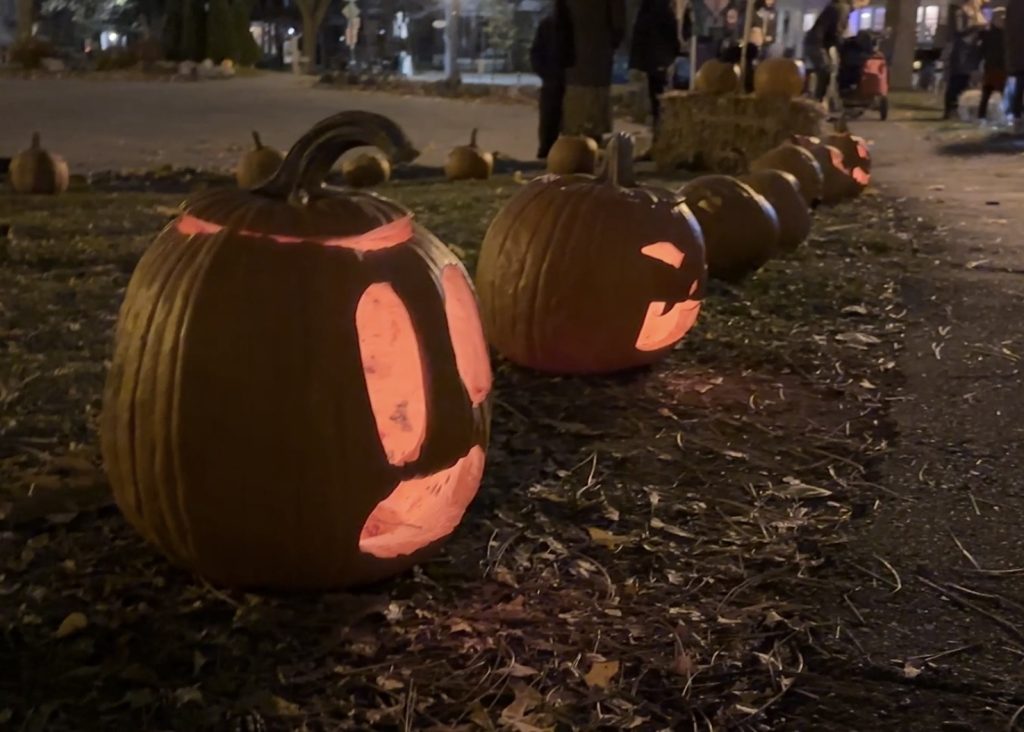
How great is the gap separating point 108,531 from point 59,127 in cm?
1022

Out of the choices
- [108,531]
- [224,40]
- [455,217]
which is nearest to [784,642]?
[108,531]

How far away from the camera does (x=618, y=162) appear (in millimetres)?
3133

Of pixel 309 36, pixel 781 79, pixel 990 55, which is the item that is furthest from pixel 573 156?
pixel 309 36

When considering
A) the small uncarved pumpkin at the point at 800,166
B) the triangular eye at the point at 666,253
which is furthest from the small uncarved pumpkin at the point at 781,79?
the triangular eye at the point at 666,253

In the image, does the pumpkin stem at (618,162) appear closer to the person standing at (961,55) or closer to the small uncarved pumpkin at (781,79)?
the small uncarved pumpkin at (781,79)

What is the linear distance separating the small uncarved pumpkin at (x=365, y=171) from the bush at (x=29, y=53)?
17780 mm

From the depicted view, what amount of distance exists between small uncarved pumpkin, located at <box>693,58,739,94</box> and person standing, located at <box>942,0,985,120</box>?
7924 mm

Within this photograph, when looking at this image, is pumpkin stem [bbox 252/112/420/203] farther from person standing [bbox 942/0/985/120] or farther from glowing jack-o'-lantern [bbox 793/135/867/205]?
person standing [bbox 942/0/985/120]

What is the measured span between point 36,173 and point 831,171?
189 inches

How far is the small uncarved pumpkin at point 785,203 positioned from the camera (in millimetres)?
4836

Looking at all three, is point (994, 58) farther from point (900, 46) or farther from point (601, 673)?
point (601, 673)

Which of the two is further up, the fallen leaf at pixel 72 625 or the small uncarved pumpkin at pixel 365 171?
the small uncarved pumpkin at pixel 365 171

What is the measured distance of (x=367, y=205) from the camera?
187 centimetres

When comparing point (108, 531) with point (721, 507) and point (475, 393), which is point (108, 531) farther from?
point (721, 507)
